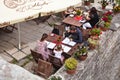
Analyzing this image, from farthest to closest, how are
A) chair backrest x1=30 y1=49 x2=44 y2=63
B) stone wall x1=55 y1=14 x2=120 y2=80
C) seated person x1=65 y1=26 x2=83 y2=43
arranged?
seated person x1=65 y1=26 x2=83 y2=43 < chair backrest x1=30 y1=49 x2=44 y2=63 < stone wall x1=55 y1=14 x2=120 y2=80

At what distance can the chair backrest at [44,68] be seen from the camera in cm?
970

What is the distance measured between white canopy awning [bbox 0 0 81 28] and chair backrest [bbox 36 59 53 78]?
1686 millimetres

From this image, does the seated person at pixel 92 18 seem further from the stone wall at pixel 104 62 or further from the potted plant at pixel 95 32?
the potted plant at pixel 95 32

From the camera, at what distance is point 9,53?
11.1 metres

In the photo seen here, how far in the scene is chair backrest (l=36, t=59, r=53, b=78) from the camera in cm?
970

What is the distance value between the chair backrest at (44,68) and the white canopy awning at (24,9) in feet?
5.53

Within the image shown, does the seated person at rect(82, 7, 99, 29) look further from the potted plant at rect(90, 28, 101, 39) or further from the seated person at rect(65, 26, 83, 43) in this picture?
the potted plant at rect(90, 28, 101, 39)

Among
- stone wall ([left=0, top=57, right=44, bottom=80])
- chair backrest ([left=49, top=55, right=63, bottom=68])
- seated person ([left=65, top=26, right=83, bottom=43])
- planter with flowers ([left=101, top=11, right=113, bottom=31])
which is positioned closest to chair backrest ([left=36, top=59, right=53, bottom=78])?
chair backrest ([left=49, top=55, right=63, bottom=68])

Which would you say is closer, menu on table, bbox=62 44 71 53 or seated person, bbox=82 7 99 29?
menu on table, bbox=62 44 71 53

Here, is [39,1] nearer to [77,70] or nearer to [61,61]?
[61,61]

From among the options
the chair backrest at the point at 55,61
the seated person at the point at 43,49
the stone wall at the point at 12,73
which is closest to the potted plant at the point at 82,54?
the chair backrest at the point at 55,61

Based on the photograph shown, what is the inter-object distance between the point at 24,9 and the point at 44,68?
90.1 inches

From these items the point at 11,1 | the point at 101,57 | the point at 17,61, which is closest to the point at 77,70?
the point at 101,57

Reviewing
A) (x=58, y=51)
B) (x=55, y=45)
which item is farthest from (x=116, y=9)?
(x=58, y=51)
